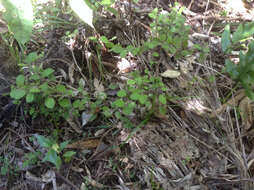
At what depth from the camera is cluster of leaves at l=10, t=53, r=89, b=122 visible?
4.11 ft

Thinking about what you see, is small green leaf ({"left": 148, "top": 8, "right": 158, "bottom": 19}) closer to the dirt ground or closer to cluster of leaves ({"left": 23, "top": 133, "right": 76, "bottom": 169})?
the dirt ground

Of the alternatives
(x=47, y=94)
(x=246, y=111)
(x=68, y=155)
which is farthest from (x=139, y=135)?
(x=246, y=111)

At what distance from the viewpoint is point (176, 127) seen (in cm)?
151

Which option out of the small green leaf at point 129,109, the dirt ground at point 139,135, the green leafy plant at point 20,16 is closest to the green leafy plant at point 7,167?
the dirt ground at point 139,135

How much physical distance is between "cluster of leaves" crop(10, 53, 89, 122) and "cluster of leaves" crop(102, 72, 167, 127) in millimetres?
211

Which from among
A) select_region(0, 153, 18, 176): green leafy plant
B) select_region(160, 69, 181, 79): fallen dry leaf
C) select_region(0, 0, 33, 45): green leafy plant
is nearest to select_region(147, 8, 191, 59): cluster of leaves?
select_region(160, 69, 181, 79): fallen dry leaf

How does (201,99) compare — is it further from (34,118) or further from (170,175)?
(34,118)

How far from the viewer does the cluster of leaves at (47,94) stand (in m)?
1.25

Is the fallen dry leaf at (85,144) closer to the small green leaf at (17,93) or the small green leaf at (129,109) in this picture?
the small green leaf at (129,109)

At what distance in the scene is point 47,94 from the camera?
132 cm

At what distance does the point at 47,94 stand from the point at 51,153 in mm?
348

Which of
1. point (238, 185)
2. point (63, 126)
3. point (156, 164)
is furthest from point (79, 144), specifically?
point (238, 185)

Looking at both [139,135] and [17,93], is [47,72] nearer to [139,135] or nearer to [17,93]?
[17,93]

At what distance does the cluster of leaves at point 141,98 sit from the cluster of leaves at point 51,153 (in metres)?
0.35
